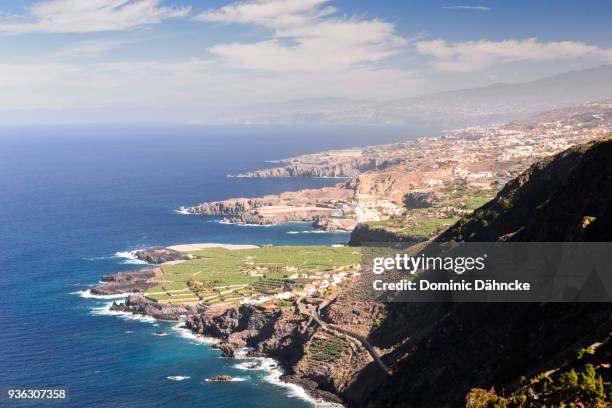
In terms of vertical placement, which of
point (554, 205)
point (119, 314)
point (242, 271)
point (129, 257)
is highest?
point (554, 205)

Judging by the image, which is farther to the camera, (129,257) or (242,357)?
(129,257)

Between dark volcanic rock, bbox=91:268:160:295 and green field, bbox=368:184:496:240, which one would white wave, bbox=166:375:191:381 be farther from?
green field, bbox=368:184:496:240

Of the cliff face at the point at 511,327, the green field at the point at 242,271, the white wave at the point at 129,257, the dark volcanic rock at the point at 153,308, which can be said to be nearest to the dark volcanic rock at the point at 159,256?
the white wave at the point at 129,257

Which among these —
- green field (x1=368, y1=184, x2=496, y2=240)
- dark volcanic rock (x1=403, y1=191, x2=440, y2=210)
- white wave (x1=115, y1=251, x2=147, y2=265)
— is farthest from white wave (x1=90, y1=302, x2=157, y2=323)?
dark volcanic rock (x1=403, y1=191, x2=440, y2=210)

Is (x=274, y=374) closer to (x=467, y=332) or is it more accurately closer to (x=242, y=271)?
(x=467, y=332)

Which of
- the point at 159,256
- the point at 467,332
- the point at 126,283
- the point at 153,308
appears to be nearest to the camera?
the point at 467,332

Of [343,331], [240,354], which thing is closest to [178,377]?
[240,354]

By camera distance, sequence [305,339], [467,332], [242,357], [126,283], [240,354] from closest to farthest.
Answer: [467,332] → [305,339] → [242,357] → [240,354] → [126,283]

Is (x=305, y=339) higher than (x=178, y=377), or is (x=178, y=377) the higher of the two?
(x=305, y=339)
